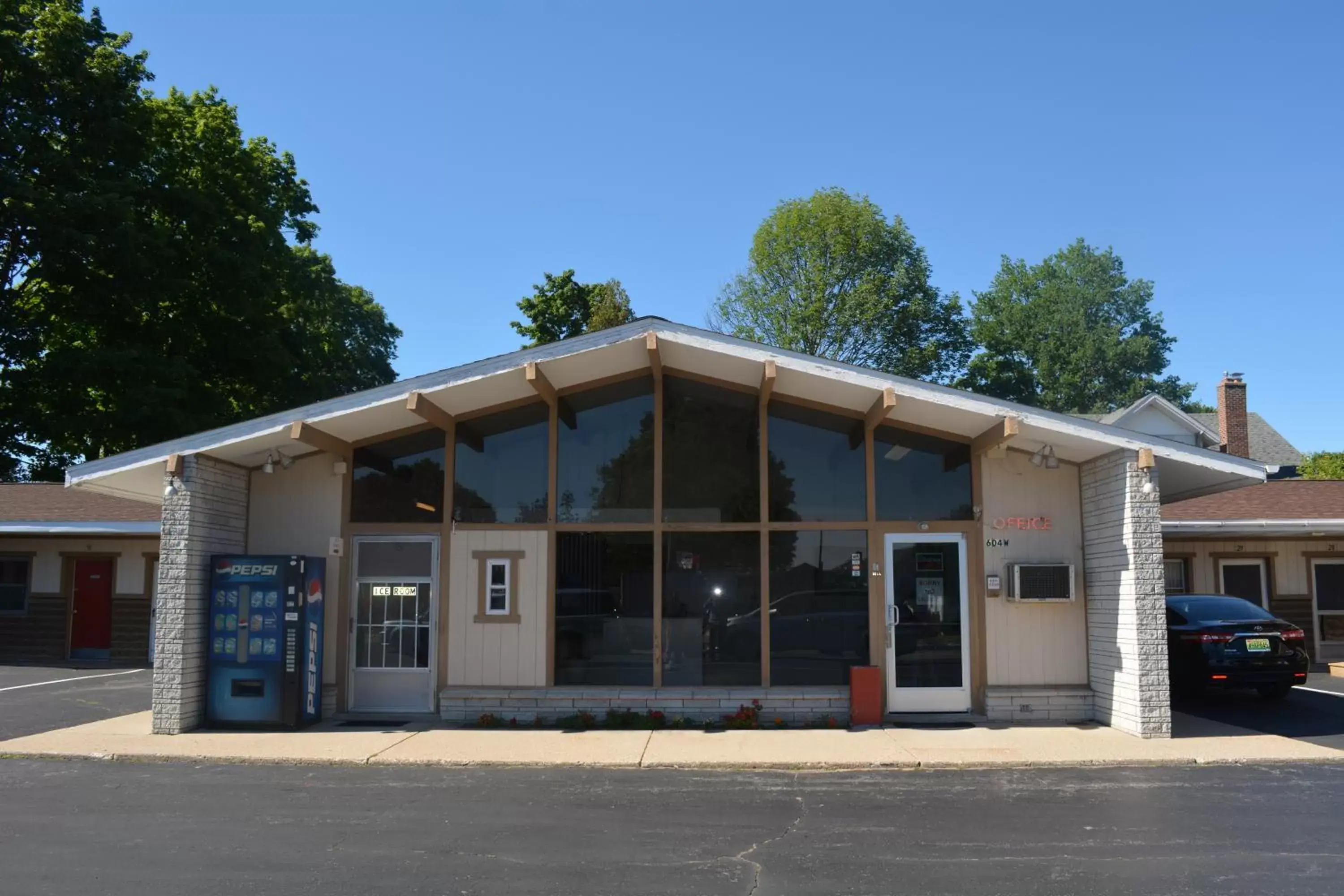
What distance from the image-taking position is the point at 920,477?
39.8 feet

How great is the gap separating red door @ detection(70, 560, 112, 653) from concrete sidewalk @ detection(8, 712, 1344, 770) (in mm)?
9025

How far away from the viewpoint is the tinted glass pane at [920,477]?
476 inches

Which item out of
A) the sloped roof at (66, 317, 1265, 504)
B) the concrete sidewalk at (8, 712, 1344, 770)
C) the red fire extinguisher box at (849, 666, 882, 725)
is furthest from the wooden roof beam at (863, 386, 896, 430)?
the concrete sidewalk at (8, 712, 1344, 770)

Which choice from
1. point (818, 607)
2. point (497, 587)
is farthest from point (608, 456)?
point (818, 607)

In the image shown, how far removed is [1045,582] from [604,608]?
5051 mm

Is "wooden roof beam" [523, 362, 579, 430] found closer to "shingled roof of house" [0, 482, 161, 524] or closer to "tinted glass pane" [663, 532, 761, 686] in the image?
"tinted glass pane" [663, 532, 761, 686]

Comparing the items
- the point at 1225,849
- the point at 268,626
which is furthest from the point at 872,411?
the point at 268,626

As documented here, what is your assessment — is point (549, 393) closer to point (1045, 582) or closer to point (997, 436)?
point (997, 436)

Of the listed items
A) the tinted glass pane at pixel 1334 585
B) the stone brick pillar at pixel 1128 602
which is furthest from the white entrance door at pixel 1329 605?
the stone brick pillar at pixel 1128 602

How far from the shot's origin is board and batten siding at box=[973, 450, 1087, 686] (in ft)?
38.6

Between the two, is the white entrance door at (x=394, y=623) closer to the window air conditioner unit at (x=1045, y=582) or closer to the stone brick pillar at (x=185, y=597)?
the stone brick pillar at (x=185, y=597)

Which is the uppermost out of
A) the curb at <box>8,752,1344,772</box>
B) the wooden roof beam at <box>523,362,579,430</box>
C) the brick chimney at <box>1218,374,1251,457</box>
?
the brick chimney at <box>1218,374,1251,457</box>

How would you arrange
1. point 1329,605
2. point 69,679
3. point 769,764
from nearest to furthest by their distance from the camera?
point 769,764 → point 69,679 → point 1329,605

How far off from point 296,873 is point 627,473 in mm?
6866
